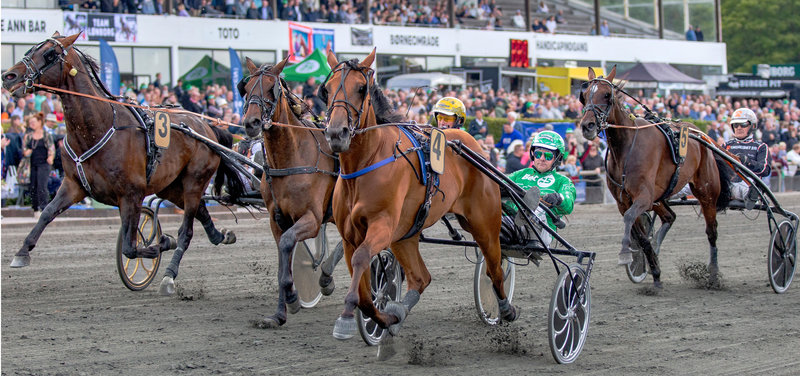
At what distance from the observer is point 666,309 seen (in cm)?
788

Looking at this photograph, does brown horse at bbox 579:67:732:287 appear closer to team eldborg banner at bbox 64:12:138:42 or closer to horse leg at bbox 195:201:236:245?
horse leg at bbox 195:201:236:245

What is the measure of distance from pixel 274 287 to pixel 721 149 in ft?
14.5

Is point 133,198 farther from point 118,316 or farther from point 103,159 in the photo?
point 118,316

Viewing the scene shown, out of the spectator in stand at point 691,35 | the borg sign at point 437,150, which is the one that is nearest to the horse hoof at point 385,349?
the borg sign at point 437,150

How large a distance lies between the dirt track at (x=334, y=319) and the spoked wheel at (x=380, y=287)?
149mm

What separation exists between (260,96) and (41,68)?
1.89 m

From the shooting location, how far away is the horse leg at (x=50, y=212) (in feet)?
24.0

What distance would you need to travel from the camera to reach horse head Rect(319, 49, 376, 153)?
5.12m

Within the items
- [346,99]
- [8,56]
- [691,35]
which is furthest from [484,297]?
[691,35]

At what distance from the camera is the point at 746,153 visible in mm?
10055

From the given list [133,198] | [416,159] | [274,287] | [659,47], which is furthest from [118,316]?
[659,47]

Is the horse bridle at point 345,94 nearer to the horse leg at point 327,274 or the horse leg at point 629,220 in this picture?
the horse leg at point 327,274

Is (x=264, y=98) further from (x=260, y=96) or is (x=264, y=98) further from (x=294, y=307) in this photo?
(x=294, y=307)

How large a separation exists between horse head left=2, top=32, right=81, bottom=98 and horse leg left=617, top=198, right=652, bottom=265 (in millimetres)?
4600
